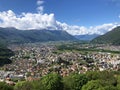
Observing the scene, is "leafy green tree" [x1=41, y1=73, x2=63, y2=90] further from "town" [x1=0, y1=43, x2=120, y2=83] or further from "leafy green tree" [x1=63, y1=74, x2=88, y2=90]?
"town" [x1=0, y1=43, x2=120, y2=83]

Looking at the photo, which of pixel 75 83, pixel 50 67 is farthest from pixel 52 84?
pixel 50 67

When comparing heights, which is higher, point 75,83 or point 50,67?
point 75,83

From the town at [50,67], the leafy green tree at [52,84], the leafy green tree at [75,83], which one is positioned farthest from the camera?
the town at [50,67]

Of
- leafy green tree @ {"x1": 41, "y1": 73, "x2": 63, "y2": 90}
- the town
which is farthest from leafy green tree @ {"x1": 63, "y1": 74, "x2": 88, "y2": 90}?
the town

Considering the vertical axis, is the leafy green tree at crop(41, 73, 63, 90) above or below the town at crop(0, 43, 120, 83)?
above

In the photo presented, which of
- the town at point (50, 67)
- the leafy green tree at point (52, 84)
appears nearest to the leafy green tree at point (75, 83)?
the leafy green tree at point (52, 84)

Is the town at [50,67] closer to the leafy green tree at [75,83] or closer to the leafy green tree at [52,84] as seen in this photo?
the leafy green tree at [75,83]

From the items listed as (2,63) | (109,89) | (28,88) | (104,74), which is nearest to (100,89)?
(109,89)

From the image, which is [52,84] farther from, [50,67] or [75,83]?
[50,67]

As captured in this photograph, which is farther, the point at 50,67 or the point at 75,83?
the point at 50,67

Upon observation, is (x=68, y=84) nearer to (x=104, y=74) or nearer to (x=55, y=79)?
(x=55, y=79)

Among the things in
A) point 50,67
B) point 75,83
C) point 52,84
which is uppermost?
point 52,84
